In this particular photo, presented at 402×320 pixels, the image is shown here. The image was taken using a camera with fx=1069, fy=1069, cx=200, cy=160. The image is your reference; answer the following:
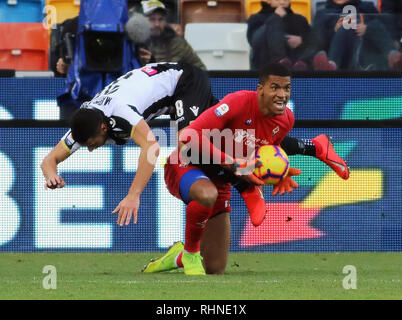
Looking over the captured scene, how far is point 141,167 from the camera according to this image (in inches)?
291

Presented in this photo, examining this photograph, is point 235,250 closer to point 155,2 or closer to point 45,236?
point 45,236

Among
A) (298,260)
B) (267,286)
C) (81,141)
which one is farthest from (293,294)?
(298,260)

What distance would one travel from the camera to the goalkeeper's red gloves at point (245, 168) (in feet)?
24.8

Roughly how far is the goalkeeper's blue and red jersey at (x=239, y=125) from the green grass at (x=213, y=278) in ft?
3.13

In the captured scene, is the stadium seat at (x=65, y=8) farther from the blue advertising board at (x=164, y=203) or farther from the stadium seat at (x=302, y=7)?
the stadium seat at (x=302, y=7)

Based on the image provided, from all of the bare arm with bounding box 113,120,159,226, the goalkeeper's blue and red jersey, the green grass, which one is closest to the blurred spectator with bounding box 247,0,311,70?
the green grass

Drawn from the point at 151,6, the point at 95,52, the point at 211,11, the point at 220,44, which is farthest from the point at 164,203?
the point at 211,11

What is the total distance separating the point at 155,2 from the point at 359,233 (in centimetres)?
311

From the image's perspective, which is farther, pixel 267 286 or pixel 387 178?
pixel 387 178

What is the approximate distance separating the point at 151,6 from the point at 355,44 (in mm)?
2094

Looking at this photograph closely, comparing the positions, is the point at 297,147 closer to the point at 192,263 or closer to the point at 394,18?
the point at 192,263

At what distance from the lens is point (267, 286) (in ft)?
22.5

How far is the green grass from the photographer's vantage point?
6355mm
